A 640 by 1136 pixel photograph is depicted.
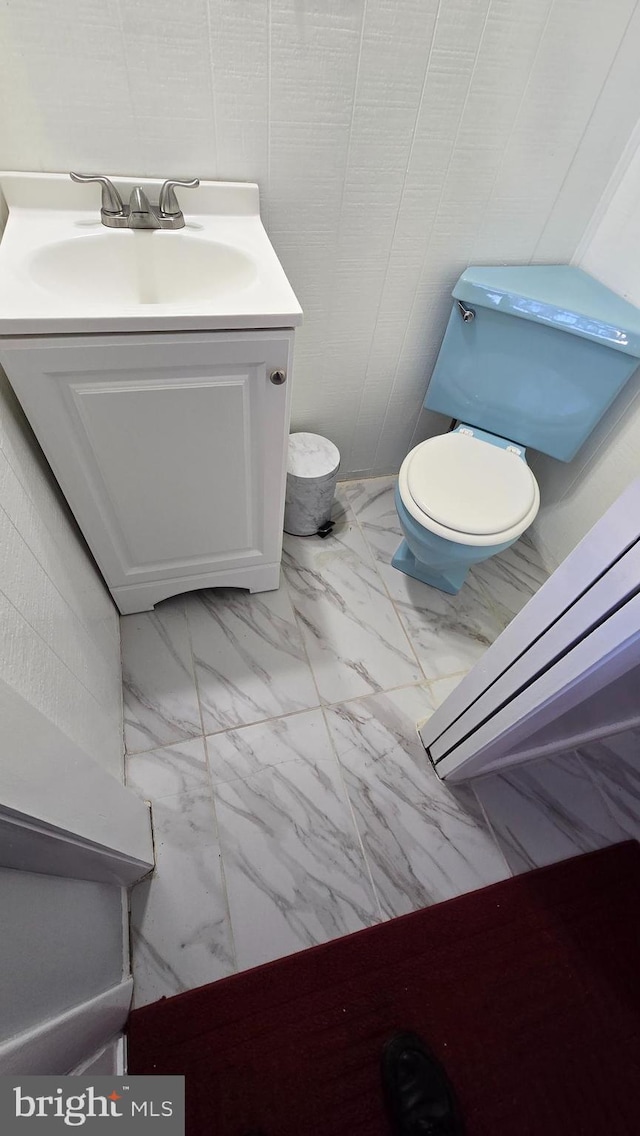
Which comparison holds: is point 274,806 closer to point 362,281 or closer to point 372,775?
point 372,775

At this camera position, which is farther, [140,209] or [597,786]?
[597,786]

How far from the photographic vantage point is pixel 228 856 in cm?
107

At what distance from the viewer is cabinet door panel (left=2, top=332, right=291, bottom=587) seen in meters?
0.85

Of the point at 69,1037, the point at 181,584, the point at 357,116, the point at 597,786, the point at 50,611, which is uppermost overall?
the point at 357,116

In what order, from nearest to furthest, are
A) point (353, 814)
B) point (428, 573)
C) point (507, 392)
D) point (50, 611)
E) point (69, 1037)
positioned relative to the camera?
point (69, 1037) < point (50, 611) < point (353, 814) < point (507, 392) < point (428, 573)

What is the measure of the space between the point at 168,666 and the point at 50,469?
0.56 m

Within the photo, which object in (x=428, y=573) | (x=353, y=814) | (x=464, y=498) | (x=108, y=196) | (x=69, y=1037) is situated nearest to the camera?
(x=69, y=1037)

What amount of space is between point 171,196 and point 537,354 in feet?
3.05

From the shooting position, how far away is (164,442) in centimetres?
101

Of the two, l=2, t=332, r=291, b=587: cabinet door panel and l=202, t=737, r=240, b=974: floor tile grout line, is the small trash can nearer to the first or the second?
l=2, t=332, r=291, b=587: cabinet door panel

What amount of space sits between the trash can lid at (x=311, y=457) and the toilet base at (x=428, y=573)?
35cm

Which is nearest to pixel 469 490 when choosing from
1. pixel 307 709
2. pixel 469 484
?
pixel 469 484

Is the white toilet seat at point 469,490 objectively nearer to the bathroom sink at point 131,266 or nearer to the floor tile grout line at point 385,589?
the floor tile grout line at point 385,589

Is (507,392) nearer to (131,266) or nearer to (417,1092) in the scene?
(131,266)
